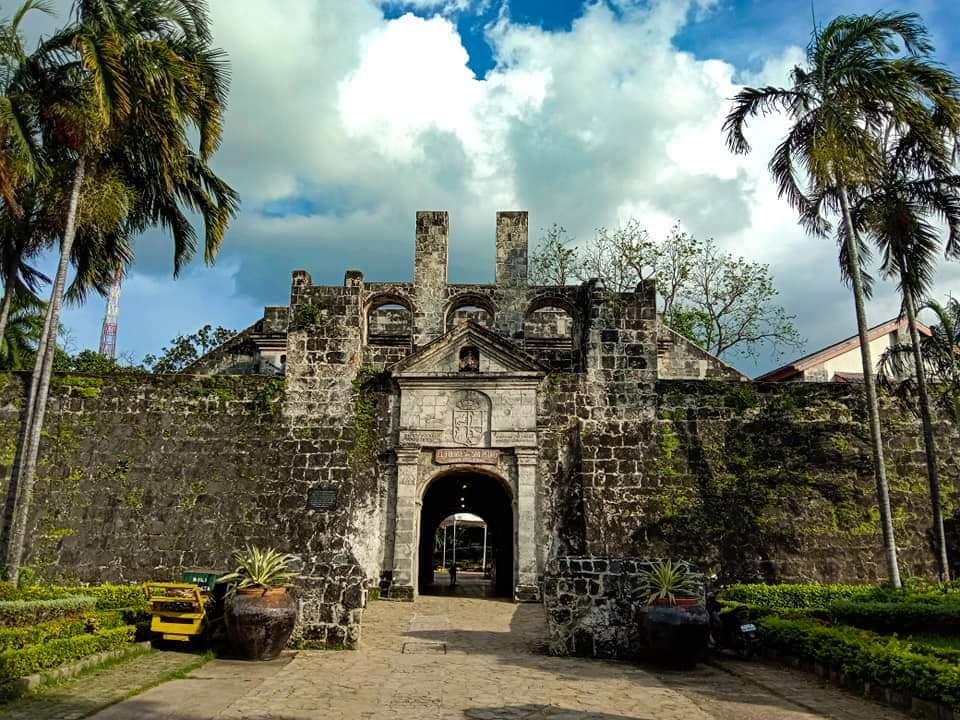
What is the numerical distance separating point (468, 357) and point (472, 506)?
7.05m

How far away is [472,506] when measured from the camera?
21453 millimetres

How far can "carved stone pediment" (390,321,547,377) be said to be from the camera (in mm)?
15578

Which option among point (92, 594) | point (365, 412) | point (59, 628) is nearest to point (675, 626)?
point (59, 628)

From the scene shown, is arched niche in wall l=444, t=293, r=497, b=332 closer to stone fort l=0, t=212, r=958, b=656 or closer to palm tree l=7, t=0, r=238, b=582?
stone fort l=0, t=212, r=958, b=656

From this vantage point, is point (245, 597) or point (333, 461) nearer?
point (245, 597)

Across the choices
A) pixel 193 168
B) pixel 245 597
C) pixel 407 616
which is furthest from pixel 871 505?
pixel 193 168

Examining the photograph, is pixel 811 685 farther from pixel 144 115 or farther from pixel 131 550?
pixel 144 115

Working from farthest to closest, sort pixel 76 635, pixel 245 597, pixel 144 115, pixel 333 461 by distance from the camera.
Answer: pixel 333 461, pixel 144 115, pixel 245 597, pixel 76 635

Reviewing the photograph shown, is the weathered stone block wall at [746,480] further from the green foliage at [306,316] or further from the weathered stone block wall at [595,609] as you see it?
the green foliage at [306,316]

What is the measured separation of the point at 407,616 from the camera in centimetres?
1289

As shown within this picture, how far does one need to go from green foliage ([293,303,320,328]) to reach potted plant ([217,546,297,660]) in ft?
24.4

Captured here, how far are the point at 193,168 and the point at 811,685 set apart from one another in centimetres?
1449

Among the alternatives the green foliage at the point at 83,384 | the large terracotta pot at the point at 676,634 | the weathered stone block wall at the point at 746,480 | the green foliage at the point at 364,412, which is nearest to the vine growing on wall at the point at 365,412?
the green foliage at the point at 364,412

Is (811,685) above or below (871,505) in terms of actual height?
below
